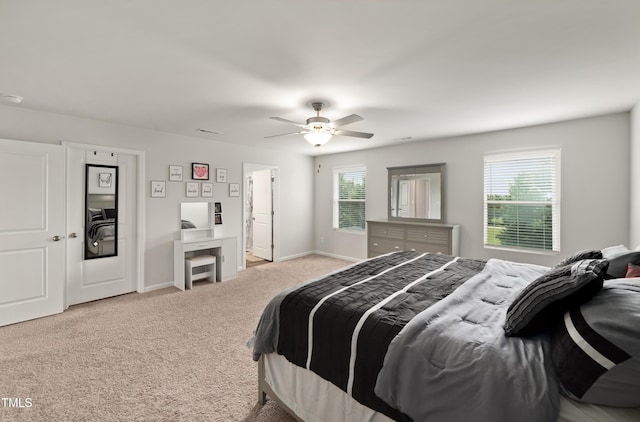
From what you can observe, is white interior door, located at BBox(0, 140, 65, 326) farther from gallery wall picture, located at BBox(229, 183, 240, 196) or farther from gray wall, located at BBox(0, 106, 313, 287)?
gallery wall picture, located at BBox(229, 183, 240, 196)

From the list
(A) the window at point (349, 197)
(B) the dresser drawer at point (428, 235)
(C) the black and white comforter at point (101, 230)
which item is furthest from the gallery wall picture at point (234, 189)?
(B) the dresser drawer at point (428, 235)

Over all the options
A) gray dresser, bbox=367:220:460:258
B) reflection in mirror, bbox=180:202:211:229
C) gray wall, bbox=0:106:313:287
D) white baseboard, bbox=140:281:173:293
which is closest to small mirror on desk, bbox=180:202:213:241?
reflection in mirror, bbox=180:202:211:229

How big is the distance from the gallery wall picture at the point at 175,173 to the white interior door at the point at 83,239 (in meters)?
0.49

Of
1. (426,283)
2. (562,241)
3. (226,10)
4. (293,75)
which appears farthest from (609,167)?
(226,10)

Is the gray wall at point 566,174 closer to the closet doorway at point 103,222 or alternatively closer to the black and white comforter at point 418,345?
the black and white comforter at point 418,345

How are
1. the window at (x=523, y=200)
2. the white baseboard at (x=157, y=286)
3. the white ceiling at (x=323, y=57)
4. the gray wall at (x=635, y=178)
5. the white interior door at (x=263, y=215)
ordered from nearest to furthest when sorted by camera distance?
the white ceiling at (x=323, y=57)
the gray wall at (x=635, y=178)
the window at (x=523, y=200)
the white baseboard at (x=157, y=286)
the white interior door at (x=263, y=215)

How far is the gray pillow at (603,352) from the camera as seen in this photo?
3.07ft

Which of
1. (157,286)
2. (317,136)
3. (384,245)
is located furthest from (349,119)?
(157,286)

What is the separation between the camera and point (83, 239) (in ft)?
12.5

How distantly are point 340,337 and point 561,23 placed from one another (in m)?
2.36

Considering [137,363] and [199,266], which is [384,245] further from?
[137,363]

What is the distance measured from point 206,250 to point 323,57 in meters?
4.10

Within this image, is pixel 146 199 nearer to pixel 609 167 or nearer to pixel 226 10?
pixel 226 10

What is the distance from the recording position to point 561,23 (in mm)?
1748
